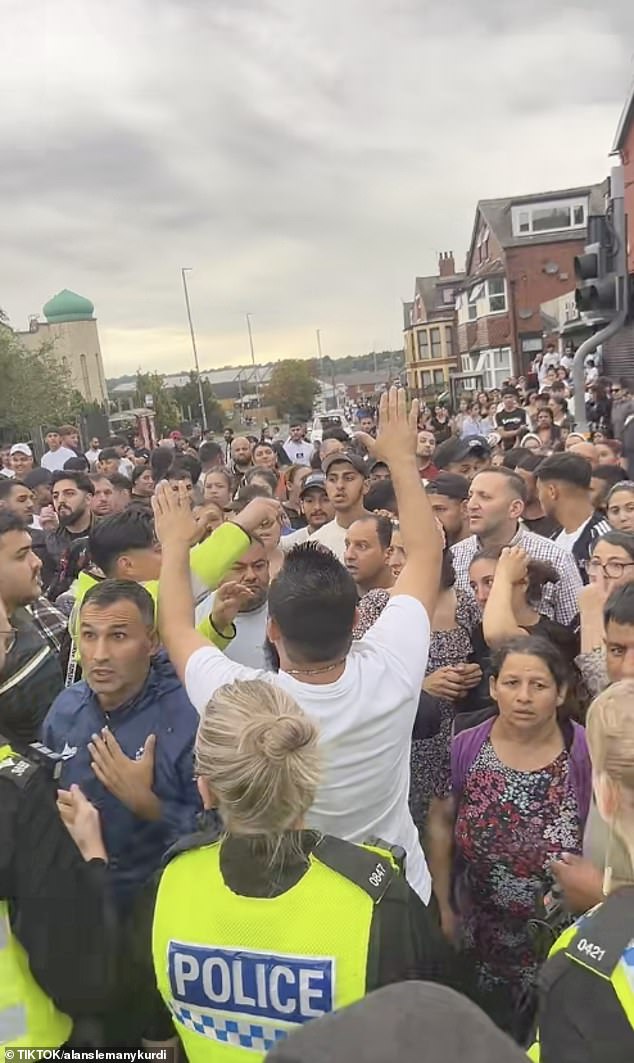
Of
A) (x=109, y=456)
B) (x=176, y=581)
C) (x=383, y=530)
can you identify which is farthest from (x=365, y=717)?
(x=109, y=456)

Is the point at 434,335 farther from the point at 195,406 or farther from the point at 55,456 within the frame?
the point at 55,456

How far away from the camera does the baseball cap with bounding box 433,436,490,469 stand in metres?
7.53

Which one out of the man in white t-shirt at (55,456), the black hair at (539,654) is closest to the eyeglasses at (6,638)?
the black hair at (539,654)

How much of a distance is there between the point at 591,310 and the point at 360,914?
7086mm

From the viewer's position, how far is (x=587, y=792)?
2650 mm

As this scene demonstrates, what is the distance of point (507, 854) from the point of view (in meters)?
2.70

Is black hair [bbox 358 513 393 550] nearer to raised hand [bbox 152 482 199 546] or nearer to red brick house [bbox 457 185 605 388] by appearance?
raised hand [bbox 152 482 199 546]

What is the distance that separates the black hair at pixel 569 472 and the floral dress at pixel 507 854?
2.59m

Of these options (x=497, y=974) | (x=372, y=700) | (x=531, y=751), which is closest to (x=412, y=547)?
(x=372, y=700)

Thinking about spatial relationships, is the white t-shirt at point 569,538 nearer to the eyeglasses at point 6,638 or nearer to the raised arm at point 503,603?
the raised arm at point 503,603

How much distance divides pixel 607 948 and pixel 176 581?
1610 mm

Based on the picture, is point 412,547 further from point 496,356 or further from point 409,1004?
point 496,356

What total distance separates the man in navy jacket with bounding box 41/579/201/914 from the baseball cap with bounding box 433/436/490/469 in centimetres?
509

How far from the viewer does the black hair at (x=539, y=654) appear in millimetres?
2852
